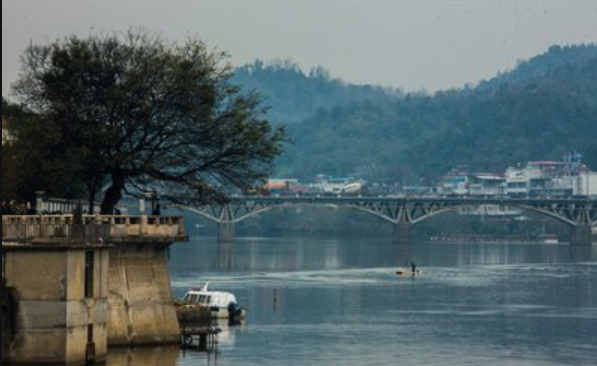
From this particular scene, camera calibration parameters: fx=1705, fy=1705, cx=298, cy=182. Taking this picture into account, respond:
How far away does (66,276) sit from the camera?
5719 centimetres

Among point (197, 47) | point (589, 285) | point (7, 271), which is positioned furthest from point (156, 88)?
point (589, 285)

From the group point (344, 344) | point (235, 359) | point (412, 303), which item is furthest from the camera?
point (412, 303)

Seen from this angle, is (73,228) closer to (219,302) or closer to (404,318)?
(219,302)

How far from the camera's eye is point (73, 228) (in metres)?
58.4

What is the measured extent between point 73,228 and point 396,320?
43.9 meters

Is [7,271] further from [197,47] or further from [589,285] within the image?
[589,285]

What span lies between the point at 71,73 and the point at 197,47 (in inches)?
244

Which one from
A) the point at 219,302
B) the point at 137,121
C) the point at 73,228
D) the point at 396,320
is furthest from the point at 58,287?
the point at 396,320

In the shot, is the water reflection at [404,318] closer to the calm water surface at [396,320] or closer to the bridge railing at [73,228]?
the calm water surface at [396,320]

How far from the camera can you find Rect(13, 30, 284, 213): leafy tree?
2948 inches

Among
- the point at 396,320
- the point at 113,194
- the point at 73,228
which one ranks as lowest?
the point at 396,320

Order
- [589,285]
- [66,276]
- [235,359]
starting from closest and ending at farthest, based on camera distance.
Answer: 1. [66,276]
2. [235,359]
3. [589,285]

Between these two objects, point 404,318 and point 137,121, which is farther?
point 404,318

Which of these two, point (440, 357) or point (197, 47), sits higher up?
point (197, 47)
